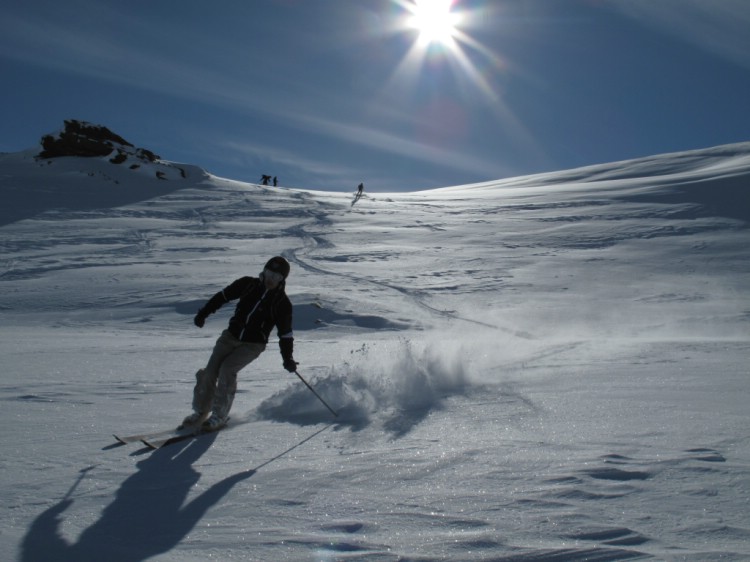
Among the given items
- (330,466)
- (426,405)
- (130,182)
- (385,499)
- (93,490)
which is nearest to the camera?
(385,499)

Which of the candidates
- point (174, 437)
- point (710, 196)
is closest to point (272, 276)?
point (174, 437)

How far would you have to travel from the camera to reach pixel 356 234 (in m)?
25.1

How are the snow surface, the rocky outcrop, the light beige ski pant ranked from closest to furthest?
1. the snow surface
2. the light beige ski pant
3. the rocky outcrop

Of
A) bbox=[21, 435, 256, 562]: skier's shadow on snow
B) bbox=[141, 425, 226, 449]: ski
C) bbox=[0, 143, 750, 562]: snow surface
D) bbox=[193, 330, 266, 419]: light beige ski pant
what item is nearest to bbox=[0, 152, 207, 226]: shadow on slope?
bbox=[0, 143, 750, 562]: snow surface

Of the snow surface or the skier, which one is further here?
the skier

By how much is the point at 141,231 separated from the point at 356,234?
844 centimetres

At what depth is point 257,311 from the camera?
5.66 metres

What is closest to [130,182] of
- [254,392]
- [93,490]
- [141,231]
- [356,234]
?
[141,231]

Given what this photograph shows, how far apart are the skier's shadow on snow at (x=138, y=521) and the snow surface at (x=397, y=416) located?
14 mm

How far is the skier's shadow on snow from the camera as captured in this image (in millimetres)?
3102

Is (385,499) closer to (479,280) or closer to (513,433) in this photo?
(513,433)

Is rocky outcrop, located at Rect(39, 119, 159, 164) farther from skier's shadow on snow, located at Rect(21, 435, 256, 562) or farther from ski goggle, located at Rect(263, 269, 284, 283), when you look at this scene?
skier's shadow on snow, located at Rect(21, 435, 256, 562)

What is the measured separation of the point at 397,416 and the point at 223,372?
1606 mm

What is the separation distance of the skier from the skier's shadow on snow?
1.19 m
